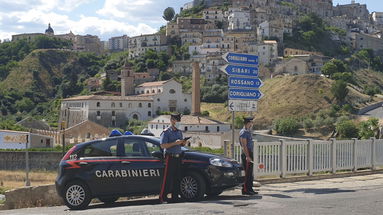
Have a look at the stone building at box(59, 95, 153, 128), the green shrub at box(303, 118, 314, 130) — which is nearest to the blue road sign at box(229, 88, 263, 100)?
the green shrub at box(303, 118, 314, 130)

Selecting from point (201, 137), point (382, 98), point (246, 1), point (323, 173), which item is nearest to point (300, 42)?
point (246, 1)

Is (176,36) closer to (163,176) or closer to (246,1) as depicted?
(246,1)

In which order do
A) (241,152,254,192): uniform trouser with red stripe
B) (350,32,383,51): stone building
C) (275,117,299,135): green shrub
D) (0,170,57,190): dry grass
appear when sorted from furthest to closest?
1. (350,32,383,51): stone building
2. (275,117,299,135): green shrub
3. (0,170,57,190): dry grass
4. (241,152,254,192): uniform trouser with red stripe

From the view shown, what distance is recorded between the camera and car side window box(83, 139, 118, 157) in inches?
479

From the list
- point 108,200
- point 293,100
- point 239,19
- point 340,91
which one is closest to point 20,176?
point 108,200

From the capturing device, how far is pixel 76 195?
38.9 ft

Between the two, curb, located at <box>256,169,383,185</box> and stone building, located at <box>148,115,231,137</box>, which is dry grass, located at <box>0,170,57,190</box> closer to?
curb, located at <box>256,169,383,185</box>

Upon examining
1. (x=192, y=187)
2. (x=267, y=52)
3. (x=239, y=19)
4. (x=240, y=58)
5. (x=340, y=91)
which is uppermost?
(x=239, y=19)

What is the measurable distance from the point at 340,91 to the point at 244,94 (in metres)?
80.4

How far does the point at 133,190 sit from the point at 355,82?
4375 inches

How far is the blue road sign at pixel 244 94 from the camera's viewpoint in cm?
1511

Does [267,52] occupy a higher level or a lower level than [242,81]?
higher

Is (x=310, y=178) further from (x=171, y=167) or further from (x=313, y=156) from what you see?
(x=171, y=167)

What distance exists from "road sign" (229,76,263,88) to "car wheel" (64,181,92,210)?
16.8 ft
